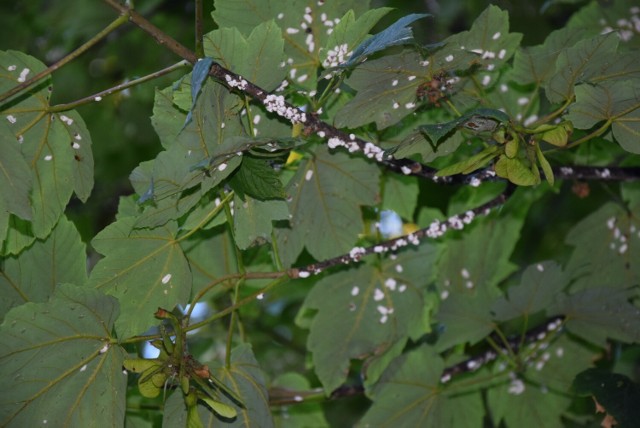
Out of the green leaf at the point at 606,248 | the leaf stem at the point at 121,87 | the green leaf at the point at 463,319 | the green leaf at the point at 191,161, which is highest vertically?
the leaf stem at the point at 121,87

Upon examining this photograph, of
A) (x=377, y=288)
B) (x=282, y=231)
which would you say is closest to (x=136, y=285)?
(x=282, y=231)

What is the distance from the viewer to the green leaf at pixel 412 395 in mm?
1408

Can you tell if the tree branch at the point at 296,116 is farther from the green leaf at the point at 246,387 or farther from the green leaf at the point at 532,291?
the green leaf at the point at 246,387

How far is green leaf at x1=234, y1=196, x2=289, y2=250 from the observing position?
1.19m

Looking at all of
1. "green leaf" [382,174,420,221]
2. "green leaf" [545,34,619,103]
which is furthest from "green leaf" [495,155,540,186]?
"green leaf" [382,174,420,221]

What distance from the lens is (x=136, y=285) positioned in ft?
3.97

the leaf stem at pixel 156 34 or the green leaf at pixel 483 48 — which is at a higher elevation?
the leaf stem at pixel 156 34

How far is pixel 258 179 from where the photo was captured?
44.4 inches

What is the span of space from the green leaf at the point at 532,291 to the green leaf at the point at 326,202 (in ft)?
0.85

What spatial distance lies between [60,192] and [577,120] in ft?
2.34

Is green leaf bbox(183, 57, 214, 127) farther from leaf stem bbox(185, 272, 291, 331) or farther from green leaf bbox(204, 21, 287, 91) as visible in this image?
leaf stem bbox(185, 272, 291, 331)

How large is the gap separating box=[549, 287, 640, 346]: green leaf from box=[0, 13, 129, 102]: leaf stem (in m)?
0.79

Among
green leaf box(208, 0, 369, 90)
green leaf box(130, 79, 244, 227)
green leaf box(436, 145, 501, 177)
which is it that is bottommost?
green leaf box(436, 145, 501, 177)

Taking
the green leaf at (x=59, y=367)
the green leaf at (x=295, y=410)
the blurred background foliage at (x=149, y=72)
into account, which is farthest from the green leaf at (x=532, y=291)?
the blurred background foliage at (x=149, y=72)
